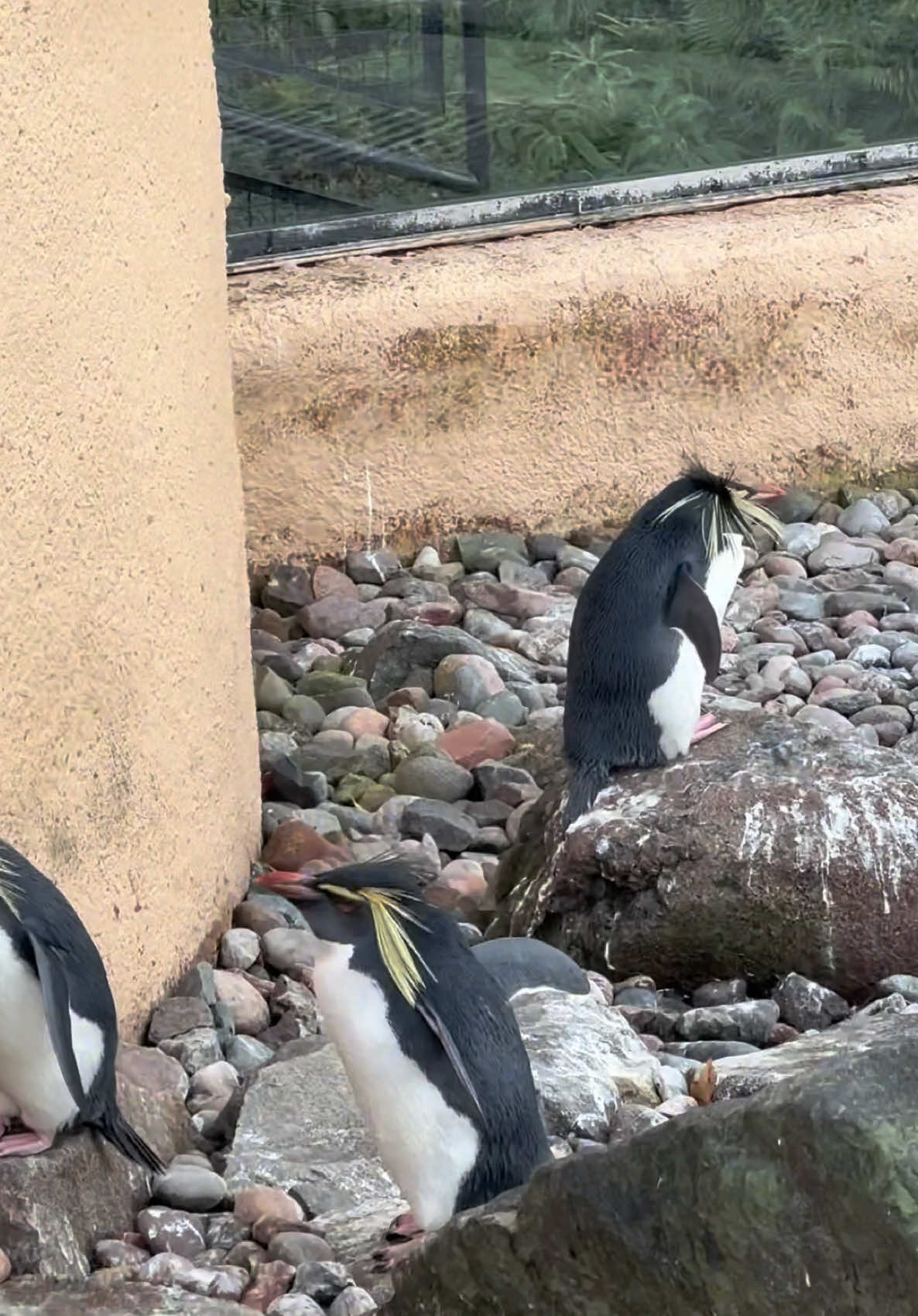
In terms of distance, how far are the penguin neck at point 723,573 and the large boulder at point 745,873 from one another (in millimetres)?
426

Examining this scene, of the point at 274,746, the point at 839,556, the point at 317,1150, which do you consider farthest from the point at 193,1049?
the point at 839,556

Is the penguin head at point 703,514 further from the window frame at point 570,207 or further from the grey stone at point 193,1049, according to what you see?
the window frame at point 570,207

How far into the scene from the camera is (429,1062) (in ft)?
7.88

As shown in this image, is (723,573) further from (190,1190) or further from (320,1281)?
(320,1281)

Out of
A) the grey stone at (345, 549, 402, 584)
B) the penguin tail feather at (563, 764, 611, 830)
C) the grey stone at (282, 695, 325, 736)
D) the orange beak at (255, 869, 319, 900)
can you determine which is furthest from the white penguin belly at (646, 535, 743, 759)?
the grey stone at (345, 549, 402, 584)

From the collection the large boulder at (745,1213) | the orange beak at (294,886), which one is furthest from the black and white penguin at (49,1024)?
the large boulder at (745,1213)

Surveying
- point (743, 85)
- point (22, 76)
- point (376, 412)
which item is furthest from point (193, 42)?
point (743, 85)

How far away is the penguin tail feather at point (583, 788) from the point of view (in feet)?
11.6

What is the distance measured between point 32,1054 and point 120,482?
0.91 meters

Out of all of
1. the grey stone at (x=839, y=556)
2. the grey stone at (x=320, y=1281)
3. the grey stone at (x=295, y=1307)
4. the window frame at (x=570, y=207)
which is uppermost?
the window frame at (x=570, y=207)

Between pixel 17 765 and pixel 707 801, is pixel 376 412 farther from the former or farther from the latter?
pixel 17 765

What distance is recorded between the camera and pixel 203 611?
336 centimetres

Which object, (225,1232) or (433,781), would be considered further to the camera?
(433,781)

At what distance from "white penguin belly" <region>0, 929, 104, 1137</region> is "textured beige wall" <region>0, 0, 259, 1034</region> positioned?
33cm
